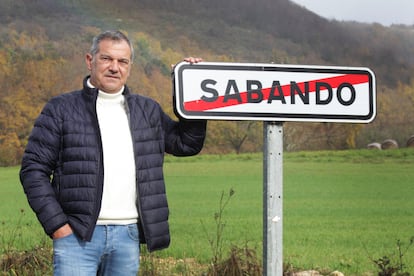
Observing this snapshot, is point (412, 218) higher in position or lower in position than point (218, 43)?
lower

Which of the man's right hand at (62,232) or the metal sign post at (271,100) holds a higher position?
the metal sign post at (271,100)

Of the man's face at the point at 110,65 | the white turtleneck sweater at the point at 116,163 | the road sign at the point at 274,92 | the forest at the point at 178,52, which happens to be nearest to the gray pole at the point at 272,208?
the road sign at the point at 274,92

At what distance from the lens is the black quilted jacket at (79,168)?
2029mm

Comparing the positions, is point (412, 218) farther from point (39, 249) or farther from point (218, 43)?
point (218, 43)

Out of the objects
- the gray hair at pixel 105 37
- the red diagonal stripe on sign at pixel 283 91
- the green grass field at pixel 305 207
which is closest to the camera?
the red diagonal stripe on sign at pixel 283 91

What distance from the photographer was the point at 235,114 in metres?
2.02

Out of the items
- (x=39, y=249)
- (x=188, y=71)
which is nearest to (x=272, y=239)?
(x=188, y=71)

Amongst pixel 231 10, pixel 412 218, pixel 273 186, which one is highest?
pixel 231 10

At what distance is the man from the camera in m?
2.04

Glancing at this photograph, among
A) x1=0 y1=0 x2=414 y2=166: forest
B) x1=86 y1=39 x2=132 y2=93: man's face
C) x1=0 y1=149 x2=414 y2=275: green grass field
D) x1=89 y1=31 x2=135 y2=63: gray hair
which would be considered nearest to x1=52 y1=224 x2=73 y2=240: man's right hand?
→ x1=86 y1=39 x2=132 y2=93: man's face

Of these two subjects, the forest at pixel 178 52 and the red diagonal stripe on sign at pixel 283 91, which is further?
the forest at pixel 178 52

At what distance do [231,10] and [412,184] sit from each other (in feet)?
38.2

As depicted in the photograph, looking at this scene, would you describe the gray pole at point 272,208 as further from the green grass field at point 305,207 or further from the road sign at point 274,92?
the green grass field at point 305,207

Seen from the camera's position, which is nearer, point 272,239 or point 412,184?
point 272,239
